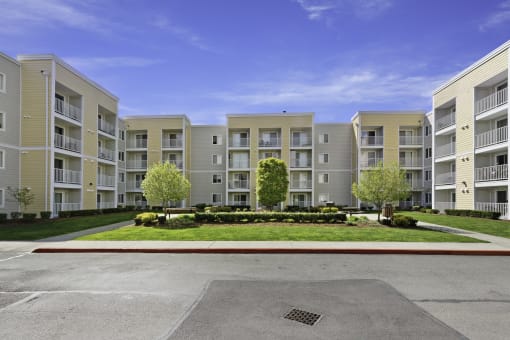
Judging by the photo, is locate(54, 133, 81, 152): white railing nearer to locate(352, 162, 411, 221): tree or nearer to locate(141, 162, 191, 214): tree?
locate(141, 162, 191, 214): tree

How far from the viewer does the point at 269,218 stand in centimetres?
1939

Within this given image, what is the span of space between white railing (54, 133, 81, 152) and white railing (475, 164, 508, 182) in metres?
34.0

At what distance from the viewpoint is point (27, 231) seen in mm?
Answer: 15992

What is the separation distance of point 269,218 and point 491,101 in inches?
796

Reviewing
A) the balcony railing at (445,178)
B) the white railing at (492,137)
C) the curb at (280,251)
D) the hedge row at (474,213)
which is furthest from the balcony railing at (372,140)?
the curb at (280,251)

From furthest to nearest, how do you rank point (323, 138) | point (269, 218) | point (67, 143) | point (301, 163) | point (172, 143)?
point (172, 143) → point (323, 138) → point (301, 163) → point (67, 143) → point (269, 218)

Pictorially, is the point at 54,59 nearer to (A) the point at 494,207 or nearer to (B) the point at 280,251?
(B) the point at 280,251

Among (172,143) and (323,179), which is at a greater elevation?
(172,143)

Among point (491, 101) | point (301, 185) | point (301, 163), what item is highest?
point (491, 101)

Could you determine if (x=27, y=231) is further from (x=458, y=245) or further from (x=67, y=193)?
(x=458, y=245)

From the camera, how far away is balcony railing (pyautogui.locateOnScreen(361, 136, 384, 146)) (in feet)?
122

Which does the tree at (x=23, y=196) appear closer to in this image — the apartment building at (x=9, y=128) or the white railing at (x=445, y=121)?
the apartment building at (x=9, y=128)

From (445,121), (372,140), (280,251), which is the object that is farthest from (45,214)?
(445,121)

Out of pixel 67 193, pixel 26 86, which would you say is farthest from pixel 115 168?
pixel 26 86
